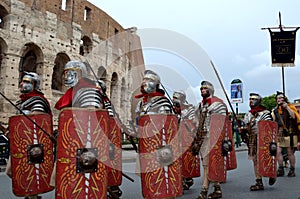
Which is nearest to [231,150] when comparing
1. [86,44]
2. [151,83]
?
[151,83]

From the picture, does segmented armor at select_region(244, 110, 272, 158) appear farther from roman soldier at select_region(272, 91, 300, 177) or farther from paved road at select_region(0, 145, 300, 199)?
roman soldier at select_region(272, 91, 300, 177)

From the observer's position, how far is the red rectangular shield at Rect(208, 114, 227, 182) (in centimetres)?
470

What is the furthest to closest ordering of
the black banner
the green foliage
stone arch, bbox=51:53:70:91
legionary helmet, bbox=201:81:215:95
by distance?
the green foliage, stone arch, bbox=51:53:70:91, the black banner, legionary helmet, bbox=201:81:215:95

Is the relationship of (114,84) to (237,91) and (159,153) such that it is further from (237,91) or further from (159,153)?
(159,153)

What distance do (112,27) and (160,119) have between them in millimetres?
20426

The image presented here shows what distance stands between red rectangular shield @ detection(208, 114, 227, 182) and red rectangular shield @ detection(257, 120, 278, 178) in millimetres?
905

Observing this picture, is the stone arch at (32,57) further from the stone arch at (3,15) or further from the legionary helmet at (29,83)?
the legionary helmet at (29,83)

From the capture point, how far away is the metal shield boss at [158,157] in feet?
12.0

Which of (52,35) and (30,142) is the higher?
(52,35)

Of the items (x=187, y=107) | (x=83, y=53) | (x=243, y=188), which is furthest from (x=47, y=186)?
(x=83, y=53)

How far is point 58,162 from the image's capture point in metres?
3.15

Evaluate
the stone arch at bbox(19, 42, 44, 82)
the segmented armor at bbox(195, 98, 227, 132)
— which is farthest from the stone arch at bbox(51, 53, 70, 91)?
the segmented armor at bbox(195, 98, 227, 132)

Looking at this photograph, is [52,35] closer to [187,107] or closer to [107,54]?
[107,54]

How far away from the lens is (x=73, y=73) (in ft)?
11.7
